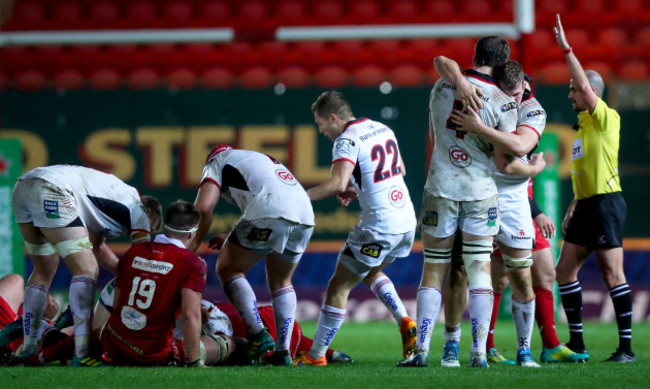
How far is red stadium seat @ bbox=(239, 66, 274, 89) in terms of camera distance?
486 inches

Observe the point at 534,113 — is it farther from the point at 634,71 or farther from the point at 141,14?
the point at 141,14

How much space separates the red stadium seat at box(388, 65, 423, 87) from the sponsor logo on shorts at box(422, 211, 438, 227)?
22.4 ft

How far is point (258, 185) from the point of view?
5746 mm

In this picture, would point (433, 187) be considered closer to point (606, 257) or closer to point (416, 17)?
point (606, 257)

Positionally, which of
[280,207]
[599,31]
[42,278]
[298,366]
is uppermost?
[599,31]

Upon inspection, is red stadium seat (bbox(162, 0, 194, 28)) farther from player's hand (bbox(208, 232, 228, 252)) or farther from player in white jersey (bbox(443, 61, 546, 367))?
player in white jersey (bbox(443, 61, 546, 367))

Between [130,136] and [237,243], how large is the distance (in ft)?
17.2

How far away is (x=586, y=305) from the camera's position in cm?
1043

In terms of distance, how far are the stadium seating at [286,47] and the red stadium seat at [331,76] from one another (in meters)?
0.01

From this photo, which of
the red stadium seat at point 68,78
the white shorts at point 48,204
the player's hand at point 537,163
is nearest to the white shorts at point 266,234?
the white shorts at point 48,204

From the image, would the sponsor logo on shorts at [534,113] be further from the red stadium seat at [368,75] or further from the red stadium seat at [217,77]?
the red stadium seat at [217,77]

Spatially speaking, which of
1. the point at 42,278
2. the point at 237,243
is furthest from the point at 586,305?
the point at 42,278

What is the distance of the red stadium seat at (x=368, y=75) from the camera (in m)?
12.0

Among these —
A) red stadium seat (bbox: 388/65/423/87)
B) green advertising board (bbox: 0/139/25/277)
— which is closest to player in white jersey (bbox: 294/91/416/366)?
green advertising board (bbox: 0/139/25/277)
